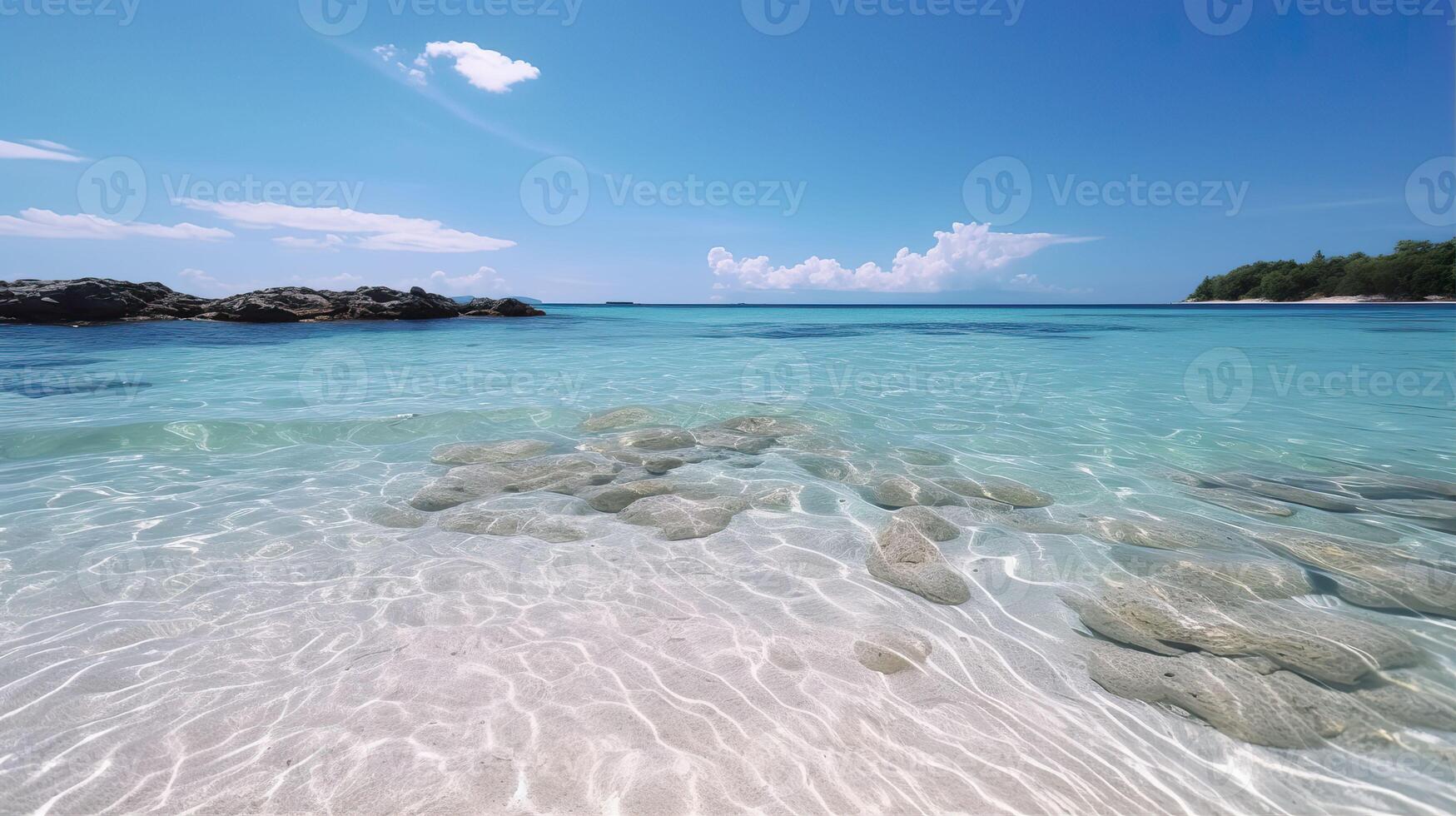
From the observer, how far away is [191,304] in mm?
30797

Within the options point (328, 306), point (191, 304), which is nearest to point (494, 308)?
point (328, 306)

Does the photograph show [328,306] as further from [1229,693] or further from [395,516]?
[1229,693]

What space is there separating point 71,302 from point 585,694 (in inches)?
1466

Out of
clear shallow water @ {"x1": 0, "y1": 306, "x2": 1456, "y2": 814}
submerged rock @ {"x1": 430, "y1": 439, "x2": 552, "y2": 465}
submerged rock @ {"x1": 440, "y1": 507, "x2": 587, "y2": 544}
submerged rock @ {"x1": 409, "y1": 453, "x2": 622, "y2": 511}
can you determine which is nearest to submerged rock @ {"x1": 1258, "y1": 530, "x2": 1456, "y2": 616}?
clear shallow water @ {"x1": 0, "y1": 306, "x2": 1456, "y2": 814}

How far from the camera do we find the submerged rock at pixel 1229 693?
2.47m

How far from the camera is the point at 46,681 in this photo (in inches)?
106

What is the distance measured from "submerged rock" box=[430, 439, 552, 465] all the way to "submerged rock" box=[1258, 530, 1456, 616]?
6.81 metres

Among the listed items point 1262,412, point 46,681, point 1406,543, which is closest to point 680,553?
point 46,681

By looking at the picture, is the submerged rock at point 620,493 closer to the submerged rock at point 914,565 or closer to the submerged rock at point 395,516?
the submerged rock at point 395,516

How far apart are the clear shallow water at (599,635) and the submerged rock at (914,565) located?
0.11m

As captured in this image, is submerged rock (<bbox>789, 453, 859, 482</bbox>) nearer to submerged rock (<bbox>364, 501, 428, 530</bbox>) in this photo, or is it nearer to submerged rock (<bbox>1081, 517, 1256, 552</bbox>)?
submerged rock (<bbox>1081, 517, 1256, 552</bbox>)

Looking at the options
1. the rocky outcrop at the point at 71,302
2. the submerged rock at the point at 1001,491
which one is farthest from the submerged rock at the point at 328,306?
the submerged rock at the point at 1001,491

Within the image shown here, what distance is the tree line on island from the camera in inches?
2640

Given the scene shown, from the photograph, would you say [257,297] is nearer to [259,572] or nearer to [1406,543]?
[259,572]
